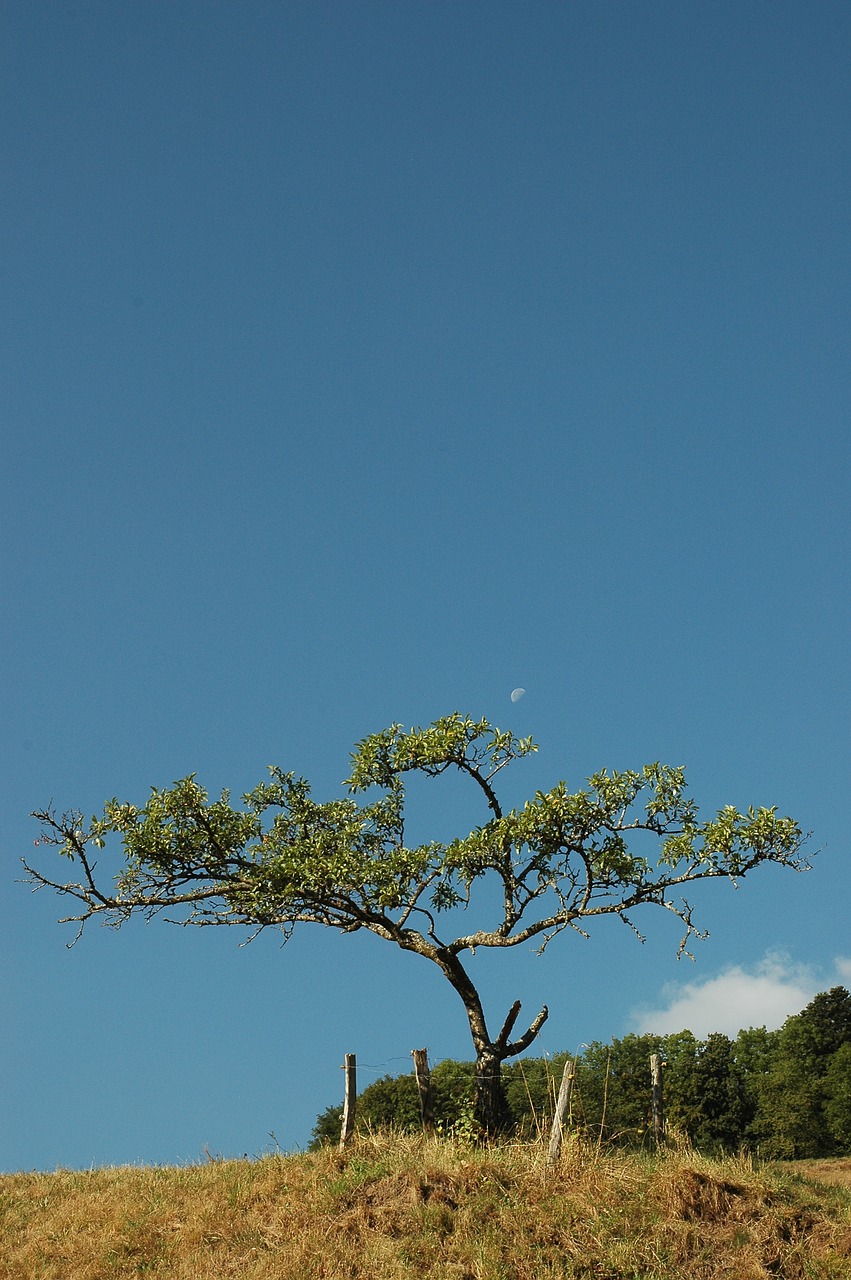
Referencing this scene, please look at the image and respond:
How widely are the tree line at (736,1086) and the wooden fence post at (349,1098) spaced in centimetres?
2393

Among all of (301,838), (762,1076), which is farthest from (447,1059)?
(301,838)

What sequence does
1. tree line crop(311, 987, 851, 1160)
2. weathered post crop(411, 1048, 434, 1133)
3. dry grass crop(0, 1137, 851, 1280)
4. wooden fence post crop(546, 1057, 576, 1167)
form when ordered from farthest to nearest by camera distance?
tree line crop(311, 987, 851, 1160) → weathered post crop(411, 1048, 434, 1133) → wooden fence post crop(546, 1057, 576, 1167) → dry grass crop(0, 1137, 851, 1280)

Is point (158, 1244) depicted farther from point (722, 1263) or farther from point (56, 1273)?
point (722, 1263)

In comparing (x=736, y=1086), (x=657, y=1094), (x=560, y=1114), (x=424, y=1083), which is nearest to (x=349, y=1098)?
(x=424, y=1083)

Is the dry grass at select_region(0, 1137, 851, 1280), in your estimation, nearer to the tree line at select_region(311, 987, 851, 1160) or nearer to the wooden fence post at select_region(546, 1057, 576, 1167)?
the wooden fence post at select_region(546, 1057, 576, 1167)

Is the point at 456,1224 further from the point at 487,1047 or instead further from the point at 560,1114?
the point at 487,1047

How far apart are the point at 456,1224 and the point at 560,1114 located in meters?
3.12

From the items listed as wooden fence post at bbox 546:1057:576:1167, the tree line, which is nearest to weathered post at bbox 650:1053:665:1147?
wooden fence post at bbox 546:1057:576:1167

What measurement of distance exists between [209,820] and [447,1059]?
58856 millimetres

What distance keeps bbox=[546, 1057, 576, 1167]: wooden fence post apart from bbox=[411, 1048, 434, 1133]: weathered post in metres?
3.25

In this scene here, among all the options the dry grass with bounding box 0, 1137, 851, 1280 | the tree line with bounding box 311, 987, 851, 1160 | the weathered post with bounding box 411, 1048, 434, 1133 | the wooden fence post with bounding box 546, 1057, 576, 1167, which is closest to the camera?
the dry grass with bounding box 0, 1137, 851, 1280

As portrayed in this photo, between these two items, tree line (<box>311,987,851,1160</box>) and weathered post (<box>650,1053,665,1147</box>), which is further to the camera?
tree line (<box>311,987,851,1160</box>)

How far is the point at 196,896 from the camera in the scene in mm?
26062

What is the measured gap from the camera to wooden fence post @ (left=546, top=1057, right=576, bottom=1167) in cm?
1905
